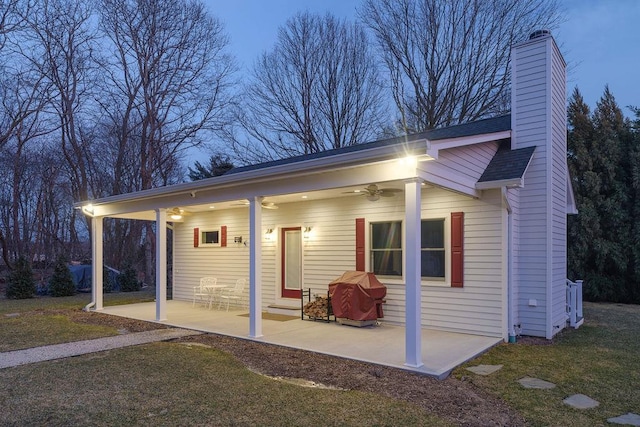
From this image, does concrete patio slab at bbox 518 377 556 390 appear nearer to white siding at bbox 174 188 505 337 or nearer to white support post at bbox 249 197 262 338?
white siding at bbox 174 188 505 337

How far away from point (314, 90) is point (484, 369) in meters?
16.1

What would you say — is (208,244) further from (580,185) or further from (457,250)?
(580,185)

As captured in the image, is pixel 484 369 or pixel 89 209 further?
pixel 89 209

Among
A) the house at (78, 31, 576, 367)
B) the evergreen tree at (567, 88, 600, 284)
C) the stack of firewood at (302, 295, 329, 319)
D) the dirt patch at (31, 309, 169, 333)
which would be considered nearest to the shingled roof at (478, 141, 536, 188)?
the house at (78, 31, 576, 367)

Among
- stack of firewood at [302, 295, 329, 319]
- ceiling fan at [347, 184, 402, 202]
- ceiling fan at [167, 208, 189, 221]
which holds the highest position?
Result: ceiling fan at [347, 184, 402, 202]

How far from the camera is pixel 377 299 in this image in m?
7.48

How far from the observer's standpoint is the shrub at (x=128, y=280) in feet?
50.4

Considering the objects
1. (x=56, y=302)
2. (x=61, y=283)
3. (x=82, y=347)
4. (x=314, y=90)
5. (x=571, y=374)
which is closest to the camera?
(x=571, y=374)

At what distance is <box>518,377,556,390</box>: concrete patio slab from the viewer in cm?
453

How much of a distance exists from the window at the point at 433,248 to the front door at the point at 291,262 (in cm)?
285

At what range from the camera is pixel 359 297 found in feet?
24.3

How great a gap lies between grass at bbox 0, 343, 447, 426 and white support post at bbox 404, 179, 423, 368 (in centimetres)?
98

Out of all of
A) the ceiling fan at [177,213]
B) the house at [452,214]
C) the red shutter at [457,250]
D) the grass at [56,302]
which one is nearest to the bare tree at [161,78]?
the grass at [56,302]

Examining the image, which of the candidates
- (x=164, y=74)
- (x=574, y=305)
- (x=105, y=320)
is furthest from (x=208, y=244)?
(x=164, y=74)
